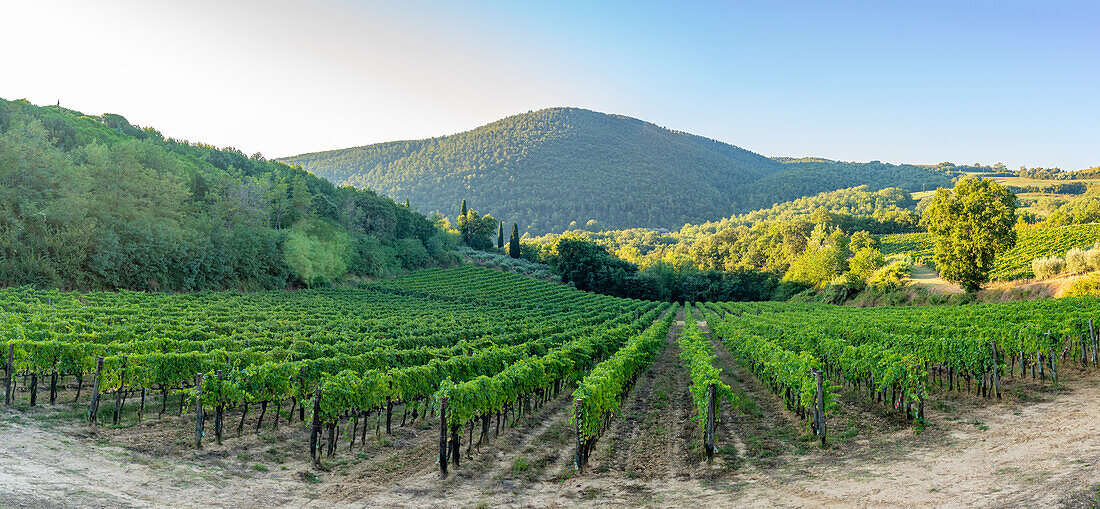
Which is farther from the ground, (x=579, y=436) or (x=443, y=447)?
(x=579, y=436)

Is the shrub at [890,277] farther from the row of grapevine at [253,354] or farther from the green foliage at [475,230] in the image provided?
the green foliage at [475,230]

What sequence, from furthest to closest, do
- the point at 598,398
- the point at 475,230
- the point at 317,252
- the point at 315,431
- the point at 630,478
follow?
1. the point at 475,230
2. the point at 317,252
3. the point at 598,398
4. the point at 315,431
5. the point at 630,478

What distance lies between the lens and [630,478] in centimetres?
994

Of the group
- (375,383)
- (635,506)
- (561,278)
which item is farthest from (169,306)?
(561,278)

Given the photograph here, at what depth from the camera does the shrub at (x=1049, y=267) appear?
125ft

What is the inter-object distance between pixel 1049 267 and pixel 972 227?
17.4ft

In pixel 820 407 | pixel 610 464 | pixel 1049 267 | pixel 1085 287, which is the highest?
pixel 1049 267

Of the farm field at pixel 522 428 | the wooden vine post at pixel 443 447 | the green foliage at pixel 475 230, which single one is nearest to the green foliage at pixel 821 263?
the farm field at pixel 522 428

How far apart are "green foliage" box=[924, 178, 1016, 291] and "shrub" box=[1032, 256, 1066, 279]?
7.85 feet

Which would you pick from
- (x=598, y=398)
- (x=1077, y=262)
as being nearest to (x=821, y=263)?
(x=1077, y=262)

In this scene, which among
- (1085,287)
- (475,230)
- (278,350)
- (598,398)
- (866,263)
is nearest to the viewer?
(598,398)

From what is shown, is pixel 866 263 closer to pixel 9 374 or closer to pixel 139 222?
pixel 9 374

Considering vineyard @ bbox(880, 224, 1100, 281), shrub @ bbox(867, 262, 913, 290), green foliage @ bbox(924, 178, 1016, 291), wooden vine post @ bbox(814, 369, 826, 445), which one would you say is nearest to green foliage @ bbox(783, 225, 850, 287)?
shrub @ bbox(867, 262, 913, 290)

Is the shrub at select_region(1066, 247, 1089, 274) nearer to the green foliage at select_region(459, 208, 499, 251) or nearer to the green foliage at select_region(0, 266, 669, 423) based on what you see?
the green foliage at select_region(0, 266, 669, 423)
